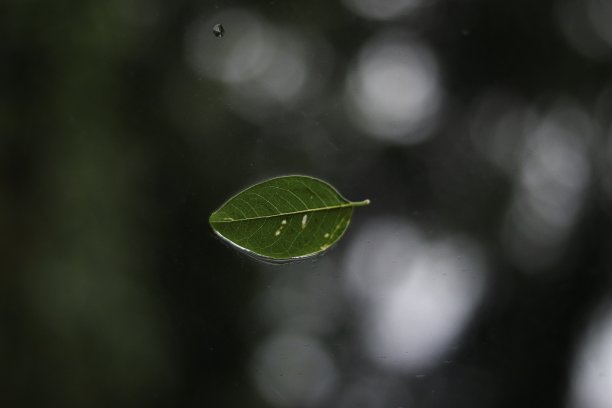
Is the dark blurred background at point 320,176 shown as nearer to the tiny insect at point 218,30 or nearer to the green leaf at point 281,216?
the tiny insect at point 218,30

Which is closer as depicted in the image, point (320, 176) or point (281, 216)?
point (281, 216)

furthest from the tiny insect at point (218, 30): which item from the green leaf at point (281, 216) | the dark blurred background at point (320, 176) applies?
the green leaf at point (281, 216)

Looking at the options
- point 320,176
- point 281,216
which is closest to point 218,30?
point 320,176

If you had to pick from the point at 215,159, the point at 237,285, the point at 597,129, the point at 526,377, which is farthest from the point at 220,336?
the point at 597,129

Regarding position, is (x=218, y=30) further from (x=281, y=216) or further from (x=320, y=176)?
(x=281, y=216)

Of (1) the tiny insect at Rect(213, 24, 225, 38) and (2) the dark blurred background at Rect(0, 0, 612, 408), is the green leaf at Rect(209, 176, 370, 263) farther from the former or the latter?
(1) the tiny insect at Rect(213, 24, 225, 38)

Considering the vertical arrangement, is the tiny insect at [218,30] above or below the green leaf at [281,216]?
above

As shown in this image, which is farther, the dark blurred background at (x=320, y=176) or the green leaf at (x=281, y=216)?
the dark blurred background at (x=320, y=176)

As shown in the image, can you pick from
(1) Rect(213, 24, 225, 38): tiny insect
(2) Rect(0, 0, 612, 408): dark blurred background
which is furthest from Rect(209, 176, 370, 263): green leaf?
(1) Rect(213, 24, 225, 38): tiny insect
